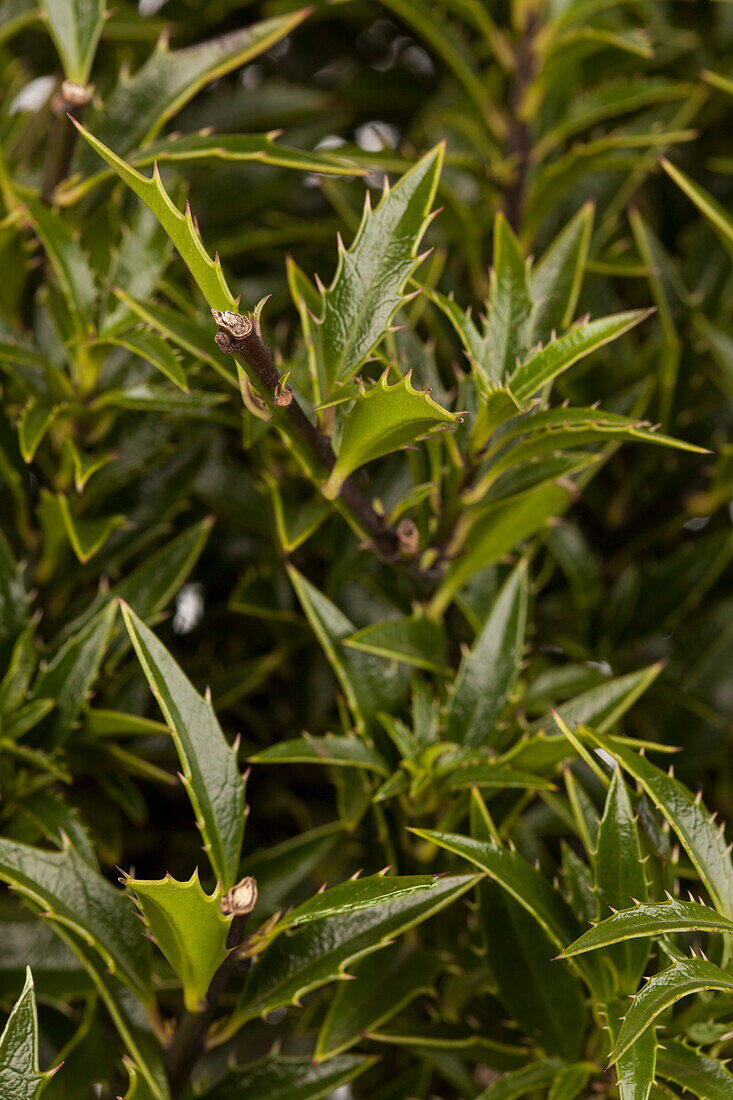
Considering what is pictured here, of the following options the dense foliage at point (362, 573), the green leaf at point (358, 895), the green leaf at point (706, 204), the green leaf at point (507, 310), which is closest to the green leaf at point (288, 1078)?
the dense foliage at point (362, 573)

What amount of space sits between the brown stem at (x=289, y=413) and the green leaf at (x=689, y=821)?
0.16 m

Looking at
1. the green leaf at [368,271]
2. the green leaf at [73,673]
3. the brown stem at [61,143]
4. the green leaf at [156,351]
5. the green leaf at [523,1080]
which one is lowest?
the green leaf at [523,1080]

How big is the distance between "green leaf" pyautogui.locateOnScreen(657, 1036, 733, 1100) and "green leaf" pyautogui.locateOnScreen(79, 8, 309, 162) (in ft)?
2.14

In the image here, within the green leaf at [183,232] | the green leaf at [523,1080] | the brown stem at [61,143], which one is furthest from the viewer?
the brown stem at [61,143]

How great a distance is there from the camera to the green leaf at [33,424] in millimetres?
586

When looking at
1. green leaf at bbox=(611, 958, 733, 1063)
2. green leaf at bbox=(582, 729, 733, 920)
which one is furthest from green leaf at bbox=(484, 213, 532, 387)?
green leaf at bbox=(611, 958, 733, 1063)

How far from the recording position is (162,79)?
707 millimetres

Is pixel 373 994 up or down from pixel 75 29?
down

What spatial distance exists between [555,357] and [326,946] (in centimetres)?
34

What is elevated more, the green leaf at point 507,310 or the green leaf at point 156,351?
the green leaf at point 156,351

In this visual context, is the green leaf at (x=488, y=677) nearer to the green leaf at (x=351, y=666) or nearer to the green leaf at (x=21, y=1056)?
the green leaf at (x=351, y=666)

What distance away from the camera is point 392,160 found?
30.6 inches

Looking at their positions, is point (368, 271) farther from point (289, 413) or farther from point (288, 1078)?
point (288, 1078)

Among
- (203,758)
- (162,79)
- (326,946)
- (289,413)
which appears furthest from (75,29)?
(326,946)
